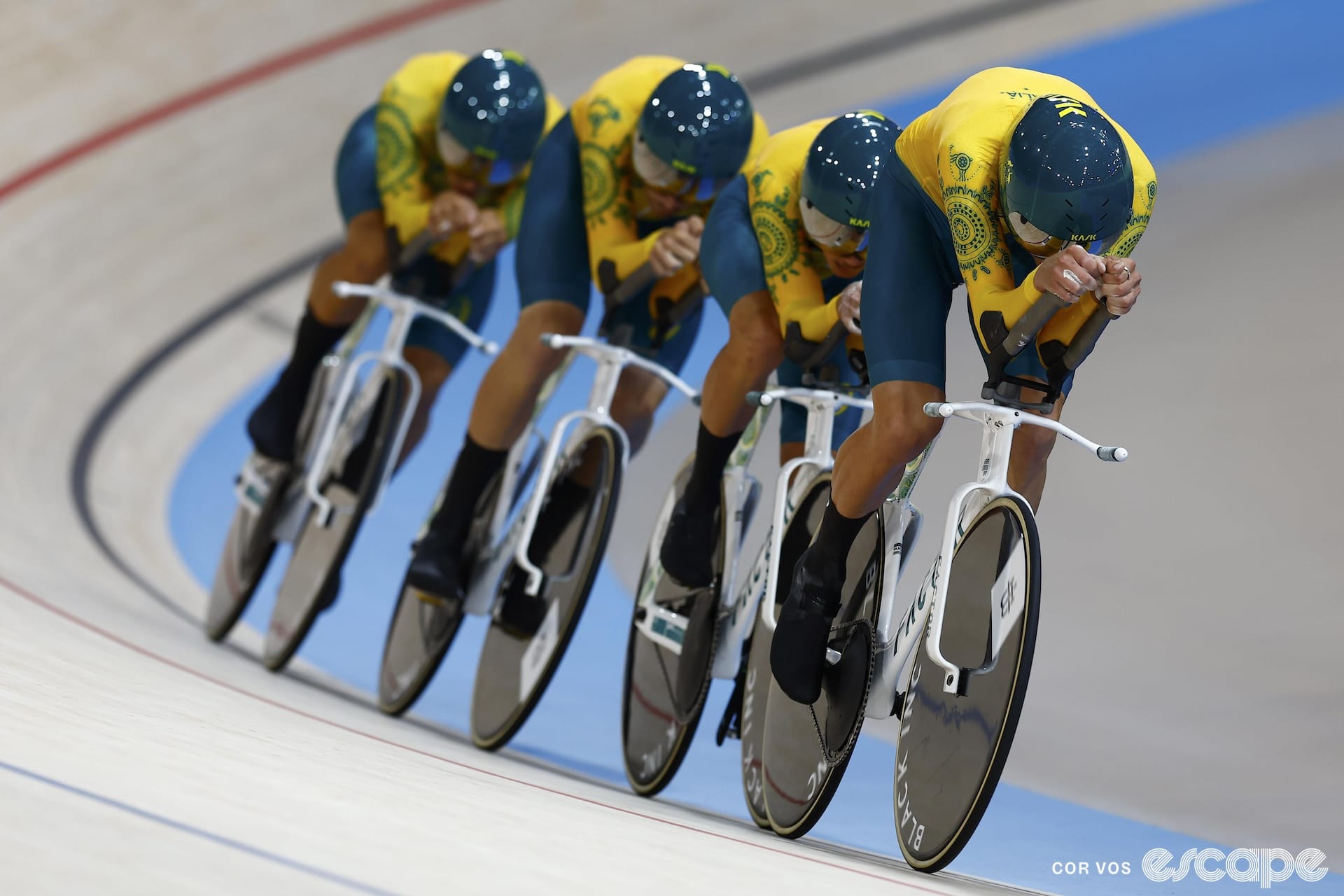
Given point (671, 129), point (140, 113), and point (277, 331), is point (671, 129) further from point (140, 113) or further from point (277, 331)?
point (140, 113)

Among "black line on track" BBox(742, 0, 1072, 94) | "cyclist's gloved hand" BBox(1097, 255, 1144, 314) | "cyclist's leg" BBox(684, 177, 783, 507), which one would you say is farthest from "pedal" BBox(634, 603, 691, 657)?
"black line on track" BBox(742, 0, 1072, 94)

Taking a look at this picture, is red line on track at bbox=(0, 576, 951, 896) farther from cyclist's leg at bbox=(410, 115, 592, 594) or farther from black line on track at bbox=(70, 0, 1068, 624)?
black line on track at bbox=(70, 0, 1068, 624)

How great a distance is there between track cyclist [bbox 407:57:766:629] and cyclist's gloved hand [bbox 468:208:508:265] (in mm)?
263

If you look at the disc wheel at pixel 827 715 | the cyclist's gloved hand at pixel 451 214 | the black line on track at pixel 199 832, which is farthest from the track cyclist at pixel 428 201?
the black line on track at pixel 199 832

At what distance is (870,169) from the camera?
2.82 metres

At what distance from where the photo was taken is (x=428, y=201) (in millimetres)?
4105

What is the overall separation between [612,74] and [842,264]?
0.89m

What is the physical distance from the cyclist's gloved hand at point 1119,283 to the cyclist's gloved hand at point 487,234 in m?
2.07

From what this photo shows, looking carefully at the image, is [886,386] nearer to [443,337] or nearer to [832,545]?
[832,545]

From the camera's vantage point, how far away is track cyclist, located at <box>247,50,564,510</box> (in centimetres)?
384

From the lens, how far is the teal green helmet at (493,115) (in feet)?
12.4

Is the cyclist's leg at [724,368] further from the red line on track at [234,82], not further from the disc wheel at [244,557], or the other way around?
the red line on track at [234,82]

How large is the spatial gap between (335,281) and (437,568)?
112 centimetres

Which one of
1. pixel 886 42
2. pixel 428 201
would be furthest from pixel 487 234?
pixel 886 42
